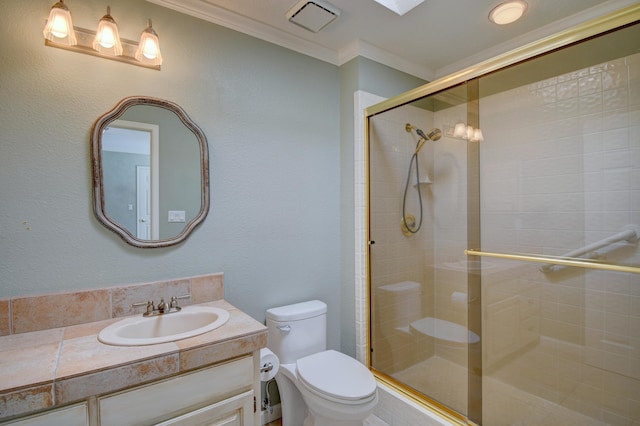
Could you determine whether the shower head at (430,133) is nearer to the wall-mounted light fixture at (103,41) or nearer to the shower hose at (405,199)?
the shower hose at (405,199)

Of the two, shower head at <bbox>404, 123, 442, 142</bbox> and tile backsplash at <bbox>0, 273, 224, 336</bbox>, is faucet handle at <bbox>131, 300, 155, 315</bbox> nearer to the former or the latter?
tile backsplash at <bbox>0, 273, 224, 336</bbox>

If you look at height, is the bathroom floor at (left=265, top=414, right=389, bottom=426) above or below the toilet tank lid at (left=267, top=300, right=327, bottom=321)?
below

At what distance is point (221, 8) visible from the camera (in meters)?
1.74

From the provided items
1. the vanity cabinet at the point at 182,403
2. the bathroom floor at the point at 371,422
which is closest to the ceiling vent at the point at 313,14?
the vanity cabinet at the point at 182,403


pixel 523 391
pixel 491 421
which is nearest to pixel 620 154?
pixel 523 391

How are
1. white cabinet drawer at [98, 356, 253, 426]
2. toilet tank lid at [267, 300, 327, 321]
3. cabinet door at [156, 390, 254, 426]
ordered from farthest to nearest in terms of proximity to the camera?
toilet tank lid at [267, 300, 327, 321] → cabinet door at [156, 390, 254, 426] → white cabinet drawer at [98, 356, 253, 426]

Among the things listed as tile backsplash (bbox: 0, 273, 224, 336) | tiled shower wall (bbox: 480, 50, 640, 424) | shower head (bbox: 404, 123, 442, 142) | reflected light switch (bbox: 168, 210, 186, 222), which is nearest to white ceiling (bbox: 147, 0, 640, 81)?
tiled shower wall (bbox: 480, 50, 640, 424)

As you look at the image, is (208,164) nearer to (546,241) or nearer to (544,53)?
(544,53)

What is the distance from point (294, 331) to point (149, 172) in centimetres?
121

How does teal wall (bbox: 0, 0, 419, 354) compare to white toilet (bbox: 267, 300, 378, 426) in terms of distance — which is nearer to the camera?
teal wall (bbox: 0, 0, 419, 354)

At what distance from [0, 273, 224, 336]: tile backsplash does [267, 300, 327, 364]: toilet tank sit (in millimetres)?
420

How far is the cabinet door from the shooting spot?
1147 mm

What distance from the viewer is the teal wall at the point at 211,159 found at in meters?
1.33

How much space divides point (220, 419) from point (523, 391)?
185 centimetres
